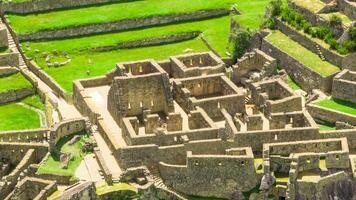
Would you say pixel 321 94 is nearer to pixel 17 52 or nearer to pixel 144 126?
pixel 144 126

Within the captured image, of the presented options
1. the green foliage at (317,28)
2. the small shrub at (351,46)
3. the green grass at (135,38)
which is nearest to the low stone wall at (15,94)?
the green grass at (135,38)

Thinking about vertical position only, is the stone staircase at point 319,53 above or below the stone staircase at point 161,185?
above

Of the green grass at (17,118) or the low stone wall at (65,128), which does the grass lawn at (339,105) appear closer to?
the low stone wall at (65,128)

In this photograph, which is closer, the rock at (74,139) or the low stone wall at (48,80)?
the rock at (74,139)

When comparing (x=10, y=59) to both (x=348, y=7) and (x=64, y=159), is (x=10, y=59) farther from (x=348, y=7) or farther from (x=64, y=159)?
(x=348, y=7)

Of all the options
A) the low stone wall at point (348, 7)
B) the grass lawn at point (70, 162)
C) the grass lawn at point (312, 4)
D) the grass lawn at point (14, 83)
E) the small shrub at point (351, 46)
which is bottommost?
the grass lawn at point (70, 162)

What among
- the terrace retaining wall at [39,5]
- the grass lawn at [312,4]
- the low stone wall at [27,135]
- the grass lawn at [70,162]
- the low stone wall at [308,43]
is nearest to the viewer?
the grass lawn at [70,162]

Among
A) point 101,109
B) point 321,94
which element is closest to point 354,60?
point 321,94

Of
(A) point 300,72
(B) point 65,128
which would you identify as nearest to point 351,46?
(A) point 300,72

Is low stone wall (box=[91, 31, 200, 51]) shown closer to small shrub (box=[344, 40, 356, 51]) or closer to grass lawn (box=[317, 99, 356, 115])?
small shrub (box=[344, 40, 356, 51])
